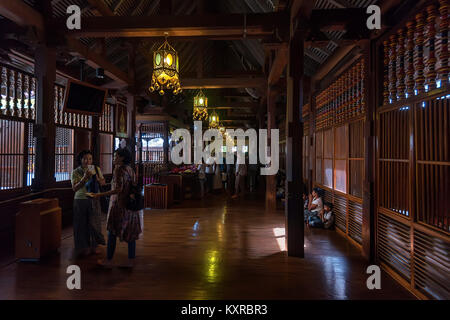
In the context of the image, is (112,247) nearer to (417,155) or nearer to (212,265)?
(212,265)

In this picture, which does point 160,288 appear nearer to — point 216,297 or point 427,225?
point 216,297

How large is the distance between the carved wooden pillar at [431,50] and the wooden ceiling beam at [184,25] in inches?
75.5

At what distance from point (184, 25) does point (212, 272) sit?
3874 millimetres

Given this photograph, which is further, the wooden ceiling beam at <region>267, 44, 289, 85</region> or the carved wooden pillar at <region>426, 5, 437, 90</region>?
the wooden ceiling beam at <region>267, 44, 289, 85</region>

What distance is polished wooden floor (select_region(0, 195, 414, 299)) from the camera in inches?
109

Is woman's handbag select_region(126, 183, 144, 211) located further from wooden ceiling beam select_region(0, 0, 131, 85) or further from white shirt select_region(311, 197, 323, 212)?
white shirt select_region(311, 197, 323, 212)

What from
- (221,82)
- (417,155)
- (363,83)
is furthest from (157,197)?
(417,155)

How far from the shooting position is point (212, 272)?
10.6 ft

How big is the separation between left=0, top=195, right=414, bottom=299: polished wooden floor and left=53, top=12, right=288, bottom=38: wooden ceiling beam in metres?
3.67

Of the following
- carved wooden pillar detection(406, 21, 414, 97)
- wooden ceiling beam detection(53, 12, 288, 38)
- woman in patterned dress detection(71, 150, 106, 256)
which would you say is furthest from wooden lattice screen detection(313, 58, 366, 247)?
woman in patterned dress detection(71, 150, 106, 256)

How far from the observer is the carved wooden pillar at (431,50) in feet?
8.47

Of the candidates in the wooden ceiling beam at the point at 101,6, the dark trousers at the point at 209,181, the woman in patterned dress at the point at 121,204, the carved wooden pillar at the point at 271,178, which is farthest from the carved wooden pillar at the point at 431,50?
the dark trousers at the point at 209,181

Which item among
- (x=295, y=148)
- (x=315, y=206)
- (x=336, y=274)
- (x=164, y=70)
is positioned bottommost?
(x=336, y=274)

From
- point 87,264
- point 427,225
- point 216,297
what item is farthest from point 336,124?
point 87,264
